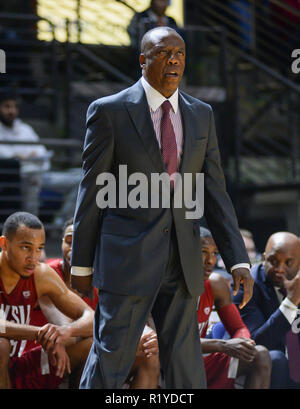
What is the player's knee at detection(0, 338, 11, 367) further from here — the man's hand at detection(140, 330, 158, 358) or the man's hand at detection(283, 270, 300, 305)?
the man's hand at detection(283, 270, 300, 305)

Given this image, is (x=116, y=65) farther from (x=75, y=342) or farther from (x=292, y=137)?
(x=75, y=342)

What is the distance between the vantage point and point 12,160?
7324mm

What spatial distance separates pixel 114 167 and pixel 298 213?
598 cm

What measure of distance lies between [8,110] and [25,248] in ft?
11.1

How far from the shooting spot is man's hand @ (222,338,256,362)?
15.7ft

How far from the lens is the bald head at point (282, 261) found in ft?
17.0

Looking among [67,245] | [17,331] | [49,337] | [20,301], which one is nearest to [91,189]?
[49,337]

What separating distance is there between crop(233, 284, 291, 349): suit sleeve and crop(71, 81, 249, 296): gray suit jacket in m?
1.58

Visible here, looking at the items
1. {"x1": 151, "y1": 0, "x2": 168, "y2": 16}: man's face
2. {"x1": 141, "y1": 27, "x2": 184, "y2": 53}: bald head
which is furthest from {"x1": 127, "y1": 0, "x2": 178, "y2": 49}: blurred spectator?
{"x1": 141, "y1": 27, "x2": 184, "y2": 53}: bald head

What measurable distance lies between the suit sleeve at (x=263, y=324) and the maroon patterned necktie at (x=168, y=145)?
184cm

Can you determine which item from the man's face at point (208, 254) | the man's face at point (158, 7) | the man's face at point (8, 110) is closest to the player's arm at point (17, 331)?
the man's face at point (208, 254)

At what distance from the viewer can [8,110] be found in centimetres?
774

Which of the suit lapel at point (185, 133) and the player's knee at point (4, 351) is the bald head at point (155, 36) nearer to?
the suit lapel at point (185, 133)

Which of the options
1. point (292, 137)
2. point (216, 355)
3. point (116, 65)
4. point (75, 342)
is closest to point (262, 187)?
point (292, 137)
